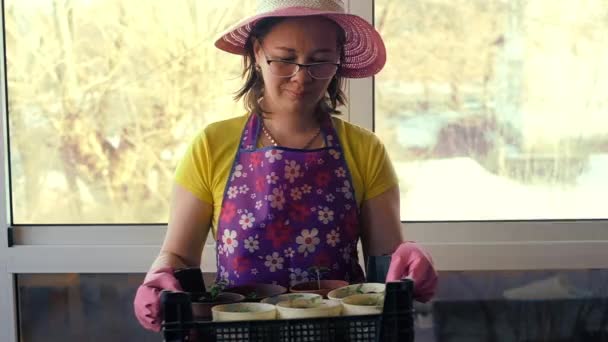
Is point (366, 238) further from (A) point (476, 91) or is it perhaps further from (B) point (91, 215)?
(B) point (91, 215)

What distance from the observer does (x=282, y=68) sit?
116 cm

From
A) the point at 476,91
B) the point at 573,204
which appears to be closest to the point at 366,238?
the point at 476,91

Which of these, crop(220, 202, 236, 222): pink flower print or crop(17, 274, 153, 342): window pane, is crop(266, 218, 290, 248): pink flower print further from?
crop(17, 274, 153, 342): window pane

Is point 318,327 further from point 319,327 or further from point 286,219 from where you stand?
point 286,219

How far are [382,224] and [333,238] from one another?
4.2 inches

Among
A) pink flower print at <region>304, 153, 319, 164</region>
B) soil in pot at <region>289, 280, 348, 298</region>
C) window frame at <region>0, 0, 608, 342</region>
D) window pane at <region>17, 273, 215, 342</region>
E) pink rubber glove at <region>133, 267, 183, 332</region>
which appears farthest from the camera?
window pane at <region>17, 273, 215, 342</region>

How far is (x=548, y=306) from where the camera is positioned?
82.1 inches

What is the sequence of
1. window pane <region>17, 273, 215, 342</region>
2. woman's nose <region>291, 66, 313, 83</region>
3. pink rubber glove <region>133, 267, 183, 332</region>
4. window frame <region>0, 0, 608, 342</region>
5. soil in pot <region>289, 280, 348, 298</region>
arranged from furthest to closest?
window pane <region>17, 273, 215, 342</region> < window frame <region>0, 0, 608, 342</region> < woman's nose <region>291, 66, 313, 83</region> < soil in pot <region>289, 280, 348, 298</region> < pink rubber glove <region>133, 267, 183, 332</region>

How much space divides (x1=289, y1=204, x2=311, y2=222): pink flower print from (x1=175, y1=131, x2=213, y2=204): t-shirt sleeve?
0.51ft

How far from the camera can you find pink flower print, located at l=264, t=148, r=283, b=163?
1.23 m

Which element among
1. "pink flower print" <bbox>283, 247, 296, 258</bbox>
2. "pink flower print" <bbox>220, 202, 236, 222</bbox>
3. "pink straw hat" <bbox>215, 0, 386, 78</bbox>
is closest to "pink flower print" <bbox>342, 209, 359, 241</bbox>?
"pink flower print" <bbox>283, 247, 296, 258</bbox>

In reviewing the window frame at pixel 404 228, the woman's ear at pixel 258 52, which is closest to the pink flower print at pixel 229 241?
the woman's ear at pixel 258 52

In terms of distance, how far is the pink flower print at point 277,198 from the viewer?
120 centimetres

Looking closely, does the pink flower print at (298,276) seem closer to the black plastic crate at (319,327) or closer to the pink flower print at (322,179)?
the pink flower print at (322,179)
